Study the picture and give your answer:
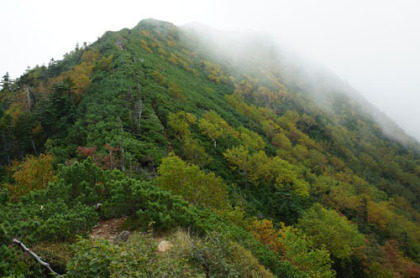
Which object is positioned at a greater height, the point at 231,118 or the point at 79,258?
the point at 79,258

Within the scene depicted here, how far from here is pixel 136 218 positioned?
878cm

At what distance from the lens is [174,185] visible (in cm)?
1677

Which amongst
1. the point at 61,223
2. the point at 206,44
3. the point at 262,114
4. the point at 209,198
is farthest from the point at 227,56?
the point at 61,223

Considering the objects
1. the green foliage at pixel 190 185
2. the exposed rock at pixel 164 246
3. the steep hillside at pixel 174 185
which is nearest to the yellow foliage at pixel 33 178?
the steep hillside at pixel 174 185

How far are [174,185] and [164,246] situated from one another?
31.5 feet

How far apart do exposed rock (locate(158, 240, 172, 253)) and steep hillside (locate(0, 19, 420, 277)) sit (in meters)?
0.19

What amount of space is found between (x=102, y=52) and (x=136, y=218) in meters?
66.3

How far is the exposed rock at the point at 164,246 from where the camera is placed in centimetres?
706

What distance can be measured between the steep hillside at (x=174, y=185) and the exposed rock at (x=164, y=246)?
191mm

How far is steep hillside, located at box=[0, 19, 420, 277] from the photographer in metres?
6.24

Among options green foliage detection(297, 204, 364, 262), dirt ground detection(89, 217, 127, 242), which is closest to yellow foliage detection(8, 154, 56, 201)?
dirt ground detection(89, 217, 127, 242)

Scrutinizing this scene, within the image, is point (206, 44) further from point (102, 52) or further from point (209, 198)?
point (209, 198)

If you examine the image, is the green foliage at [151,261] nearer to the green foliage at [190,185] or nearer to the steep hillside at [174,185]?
the steep hillside at [174,185]

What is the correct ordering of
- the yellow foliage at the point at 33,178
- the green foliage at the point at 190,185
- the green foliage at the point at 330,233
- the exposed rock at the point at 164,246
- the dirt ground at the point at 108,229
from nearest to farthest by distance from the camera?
the exposed rock at the point at 164,246 < the dirt ground at the point at 108,229 < the green foliage at the point at 190,185 < the yellow foliage at the point at 33,178 < the green foliage at the point at 330,233
